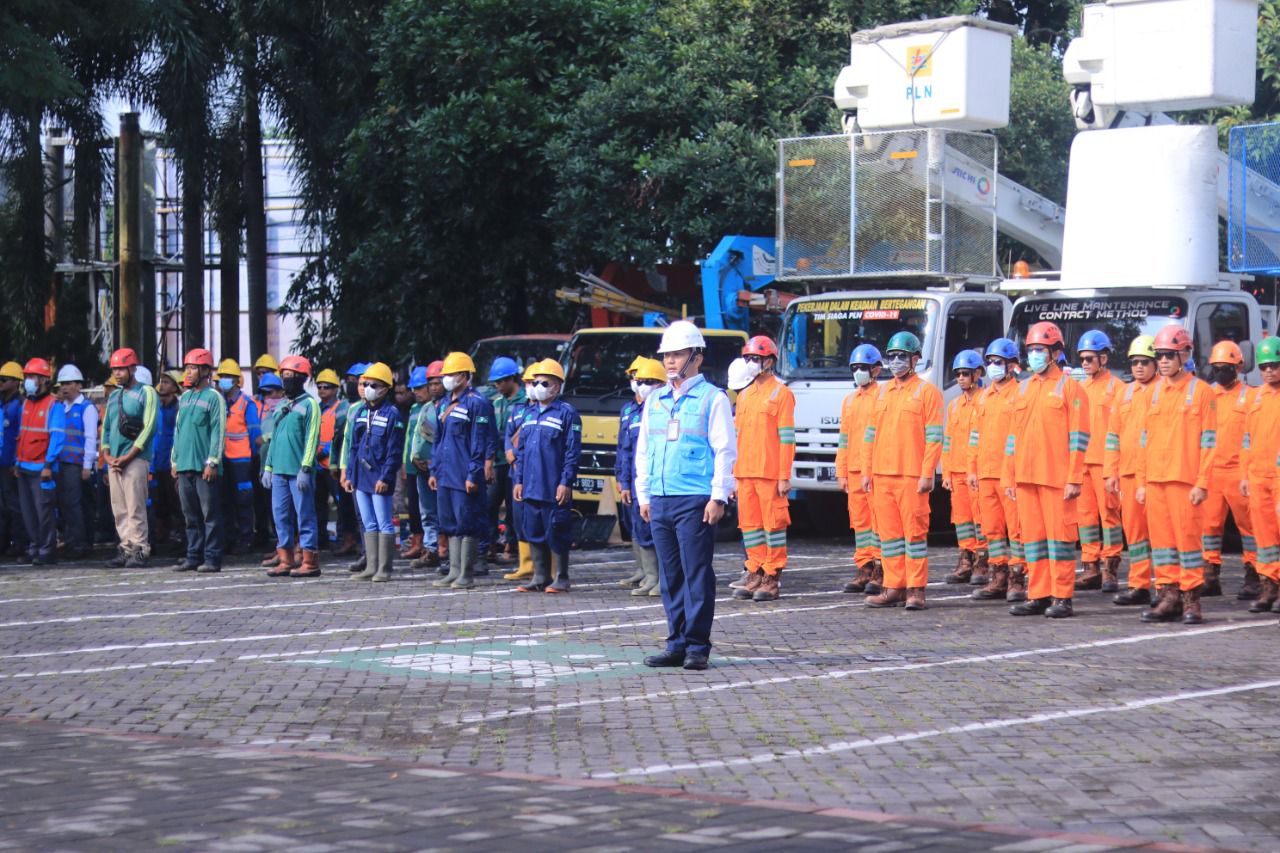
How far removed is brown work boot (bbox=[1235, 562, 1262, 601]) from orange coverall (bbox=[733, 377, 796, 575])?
369cm

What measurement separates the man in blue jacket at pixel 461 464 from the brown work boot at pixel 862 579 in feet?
10.7

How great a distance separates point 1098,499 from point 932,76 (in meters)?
5.79

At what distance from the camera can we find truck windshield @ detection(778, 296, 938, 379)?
18312 millimetres

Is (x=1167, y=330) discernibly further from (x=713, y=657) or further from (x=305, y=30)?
(x=305, y=30)

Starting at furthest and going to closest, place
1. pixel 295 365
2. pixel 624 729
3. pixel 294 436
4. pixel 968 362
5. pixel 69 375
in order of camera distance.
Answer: pixel 69 375
pixel 295 365
pixel 294 436
pixel 968 362
pixel 624 729

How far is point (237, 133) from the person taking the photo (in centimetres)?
2994

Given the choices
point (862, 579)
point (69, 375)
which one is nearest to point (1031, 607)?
point (862, 579)

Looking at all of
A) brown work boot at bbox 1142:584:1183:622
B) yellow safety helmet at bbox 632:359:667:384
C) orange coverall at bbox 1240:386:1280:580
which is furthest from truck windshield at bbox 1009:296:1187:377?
yellow safety helmet at bbox 632:359:667:384

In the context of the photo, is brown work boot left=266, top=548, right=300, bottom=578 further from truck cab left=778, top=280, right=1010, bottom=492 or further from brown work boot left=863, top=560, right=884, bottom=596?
brown work boot left=863, top=560, right=884, bottom=596

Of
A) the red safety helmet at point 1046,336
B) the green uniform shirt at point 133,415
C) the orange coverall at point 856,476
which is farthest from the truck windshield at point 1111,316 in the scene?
the green uniform shirt at point 133,415

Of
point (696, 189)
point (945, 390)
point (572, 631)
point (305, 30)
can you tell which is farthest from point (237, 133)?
point (572, 631)

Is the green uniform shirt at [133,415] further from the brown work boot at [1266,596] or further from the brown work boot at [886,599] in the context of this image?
the brown work boot at [1266,596]

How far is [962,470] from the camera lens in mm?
15914

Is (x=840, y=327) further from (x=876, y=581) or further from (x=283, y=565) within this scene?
(x=283, y=565)
